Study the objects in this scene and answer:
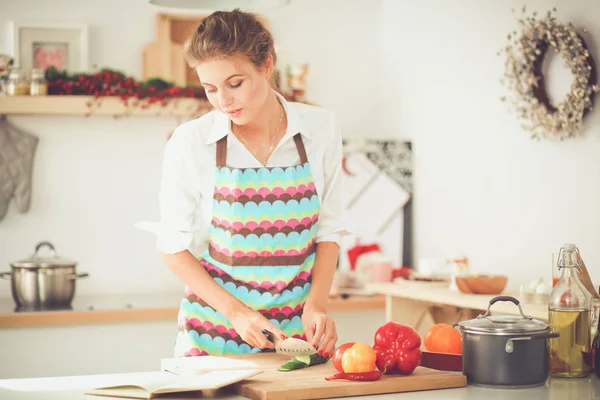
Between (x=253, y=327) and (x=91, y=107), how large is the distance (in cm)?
248

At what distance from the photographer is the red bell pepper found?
72.6 inches

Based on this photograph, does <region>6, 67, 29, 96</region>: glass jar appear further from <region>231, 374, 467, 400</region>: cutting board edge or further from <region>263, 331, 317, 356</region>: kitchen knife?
<region>231, 374, 467, 400</region>: cutting board edge

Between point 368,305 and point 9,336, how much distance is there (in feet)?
5.21

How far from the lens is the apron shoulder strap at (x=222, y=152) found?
2.30 meters

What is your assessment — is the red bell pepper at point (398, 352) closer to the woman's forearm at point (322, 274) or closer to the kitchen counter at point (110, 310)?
the woman's forearm at point (322, 274)

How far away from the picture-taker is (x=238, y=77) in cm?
216

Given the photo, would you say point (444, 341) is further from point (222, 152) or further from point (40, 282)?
point (40, 282)

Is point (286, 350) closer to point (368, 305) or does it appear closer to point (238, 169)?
point (238, 169)

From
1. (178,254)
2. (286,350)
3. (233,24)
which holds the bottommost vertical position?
(286,350)

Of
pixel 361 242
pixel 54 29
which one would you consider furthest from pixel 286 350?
pixel 54 29

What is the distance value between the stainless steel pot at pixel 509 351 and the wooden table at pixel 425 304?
1486 millimetres

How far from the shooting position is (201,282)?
87.3 inches

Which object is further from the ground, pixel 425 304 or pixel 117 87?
pixel 117 87

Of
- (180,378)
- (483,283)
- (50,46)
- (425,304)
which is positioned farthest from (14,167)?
(180,378)
